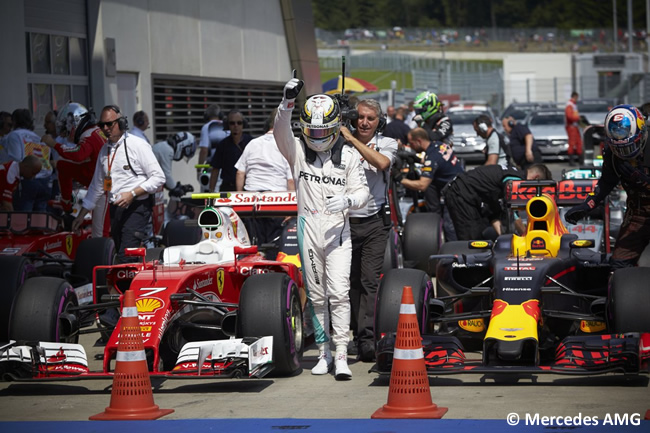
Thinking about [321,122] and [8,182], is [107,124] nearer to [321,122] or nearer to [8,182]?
[8,182]

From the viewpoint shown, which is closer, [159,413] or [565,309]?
[159,413]

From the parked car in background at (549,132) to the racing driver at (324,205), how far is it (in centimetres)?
2476

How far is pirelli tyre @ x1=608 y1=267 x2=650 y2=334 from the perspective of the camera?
7.36m

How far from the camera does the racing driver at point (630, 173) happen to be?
8352 millimetres

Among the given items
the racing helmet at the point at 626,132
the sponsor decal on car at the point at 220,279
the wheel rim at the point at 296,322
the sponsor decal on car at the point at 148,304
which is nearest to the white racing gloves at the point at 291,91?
the wheel rim at the point at 296,322

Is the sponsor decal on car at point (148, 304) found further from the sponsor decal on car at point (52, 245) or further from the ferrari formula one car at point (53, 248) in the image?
the sponsor decal on car at point (52, 245)

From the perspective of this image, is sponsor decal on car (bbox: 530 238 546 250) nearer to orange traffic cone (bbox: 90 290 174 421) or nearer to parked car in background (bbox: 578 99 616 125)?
orange traffic cone (bbox: 90 290 174 421)

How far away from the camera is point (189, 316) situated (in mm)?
8031

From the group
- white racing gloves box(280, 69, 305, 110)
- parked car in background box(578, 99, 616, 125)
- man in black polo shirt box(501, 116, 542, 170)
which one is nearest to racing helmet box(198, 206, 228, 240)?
white racing gloves box(280, 69, 305, 110)

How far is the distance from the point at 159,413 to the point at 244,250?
6.80 ft

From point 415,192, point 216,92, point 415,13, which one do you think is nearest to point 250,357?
point 415,192

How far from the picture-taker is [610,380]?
743cm

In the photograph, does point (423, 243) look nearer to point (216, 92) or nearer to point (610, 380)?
point (610, 380)

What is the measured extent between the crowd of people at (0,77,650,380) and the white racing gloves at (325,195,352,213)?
0.03 ft
